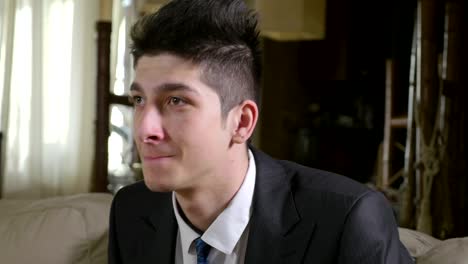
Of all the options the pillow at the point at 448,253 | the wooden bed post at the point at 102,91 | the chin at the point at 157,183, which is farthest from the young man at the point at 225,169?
the wooden bed post at the point at 102,91

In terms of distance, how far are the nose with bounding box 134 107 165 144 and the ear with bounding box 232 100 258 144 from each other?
124mm

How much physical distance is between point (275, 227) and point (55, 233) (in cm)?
61

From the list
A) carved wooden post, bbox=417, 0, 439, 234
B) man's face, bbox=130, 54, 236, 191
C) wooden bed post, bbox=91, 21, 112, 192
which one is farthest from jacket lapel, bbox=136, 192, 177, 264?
carved wooden post, bbox=417, 0, 439, 234

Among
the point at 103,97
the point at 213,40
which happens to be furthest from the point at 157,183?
the point at 103,97

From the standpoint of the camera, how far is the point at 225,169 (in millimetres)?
1002

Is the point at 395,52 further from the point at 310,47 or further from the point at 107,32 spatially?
the point at 107,32

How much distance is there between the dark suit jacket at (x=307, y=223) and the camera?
946mm

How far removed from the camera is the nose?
0.90m

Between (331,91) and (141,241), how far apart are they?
147 inches

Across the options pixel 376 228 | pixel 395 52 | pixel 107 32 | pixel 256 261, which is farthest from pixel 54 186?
pixel 395 52

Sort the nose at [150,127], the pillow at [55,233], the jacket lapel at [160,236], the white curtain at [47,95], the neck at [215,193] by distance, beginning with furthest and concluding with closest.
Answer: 1. the white curtain at [47,95]
2. the pillow at [55,233]
3. the jacket lapel at [160,236]
4. the neck at [215,193]
5. the nose at [150,127]

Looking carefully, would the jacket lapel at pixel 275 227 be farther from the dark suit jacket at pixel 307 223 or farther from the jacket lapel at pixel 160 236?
the jacket lapel at pixel 160 236

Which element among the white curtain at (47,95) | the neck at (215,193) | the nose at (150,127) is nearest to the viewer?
the nose at (150,127)

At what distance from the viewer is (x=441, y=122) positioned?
2035 millimetres
